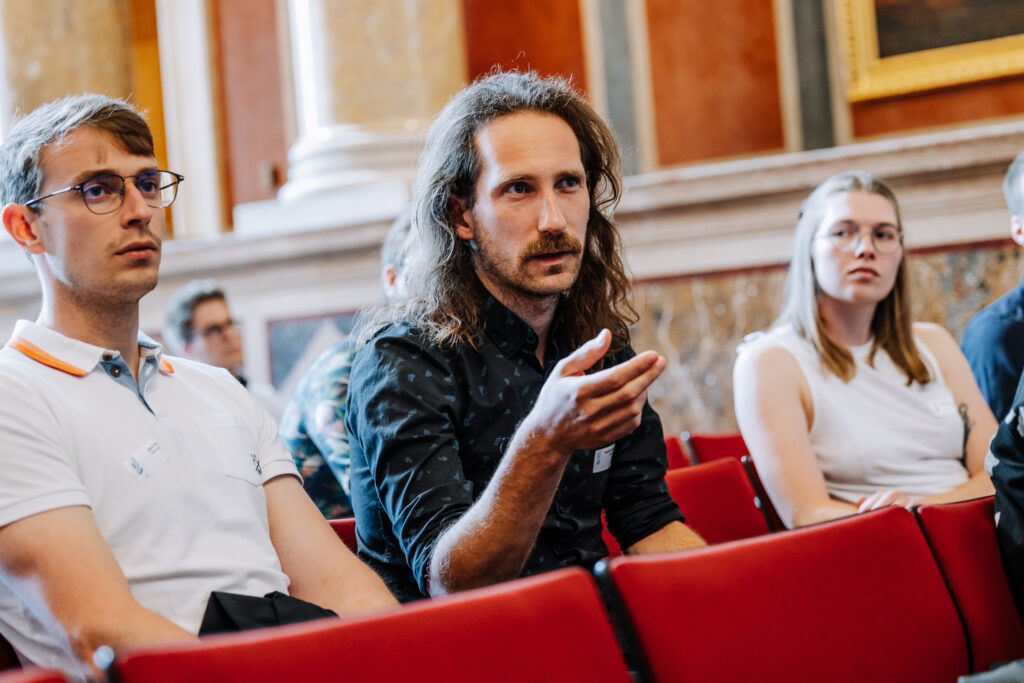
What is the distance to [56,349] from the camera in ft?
5.21

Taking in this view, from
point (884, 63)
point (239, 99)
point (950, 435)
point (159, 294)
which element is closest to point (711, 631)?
point (950, 435)

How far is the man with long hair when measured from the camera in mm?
1500

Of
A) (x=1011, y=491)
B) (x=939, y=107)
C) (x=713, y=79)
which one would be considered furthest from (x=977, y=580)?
(x=713, y=79)

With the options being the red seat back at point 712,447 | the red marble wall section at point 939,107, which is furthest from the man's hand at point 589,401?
the red marble wall section at point 939,107

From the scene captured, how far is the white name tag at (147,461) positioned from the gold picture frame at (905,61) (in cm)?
467

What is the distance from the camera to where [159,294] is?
4.97m

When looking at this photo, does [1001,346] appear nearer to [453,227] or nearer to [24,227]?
[453,227]

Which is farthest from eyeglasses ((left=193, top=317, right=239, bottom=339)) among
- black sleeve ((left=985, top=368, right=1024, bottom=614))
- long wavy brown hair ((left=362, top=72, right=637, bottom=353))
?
black sleeve ((left=985, top=368, right=1024, bottom=614))

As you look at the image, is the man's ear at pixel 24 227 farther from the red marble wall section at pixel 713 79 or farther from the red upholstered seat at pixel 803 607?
the red marble wall section at pixel 713 79

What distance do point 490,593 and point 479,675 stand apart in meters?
0.09

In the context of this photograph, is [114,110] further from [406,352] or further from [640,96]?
[640,96]

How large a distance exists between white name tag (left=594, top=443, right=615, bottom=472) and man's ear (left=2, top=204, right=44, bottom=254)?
3.13 ft

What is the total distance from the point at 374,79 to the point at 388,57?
0.11 meters

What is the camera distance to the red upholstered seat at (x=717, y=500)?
2.20 metres
